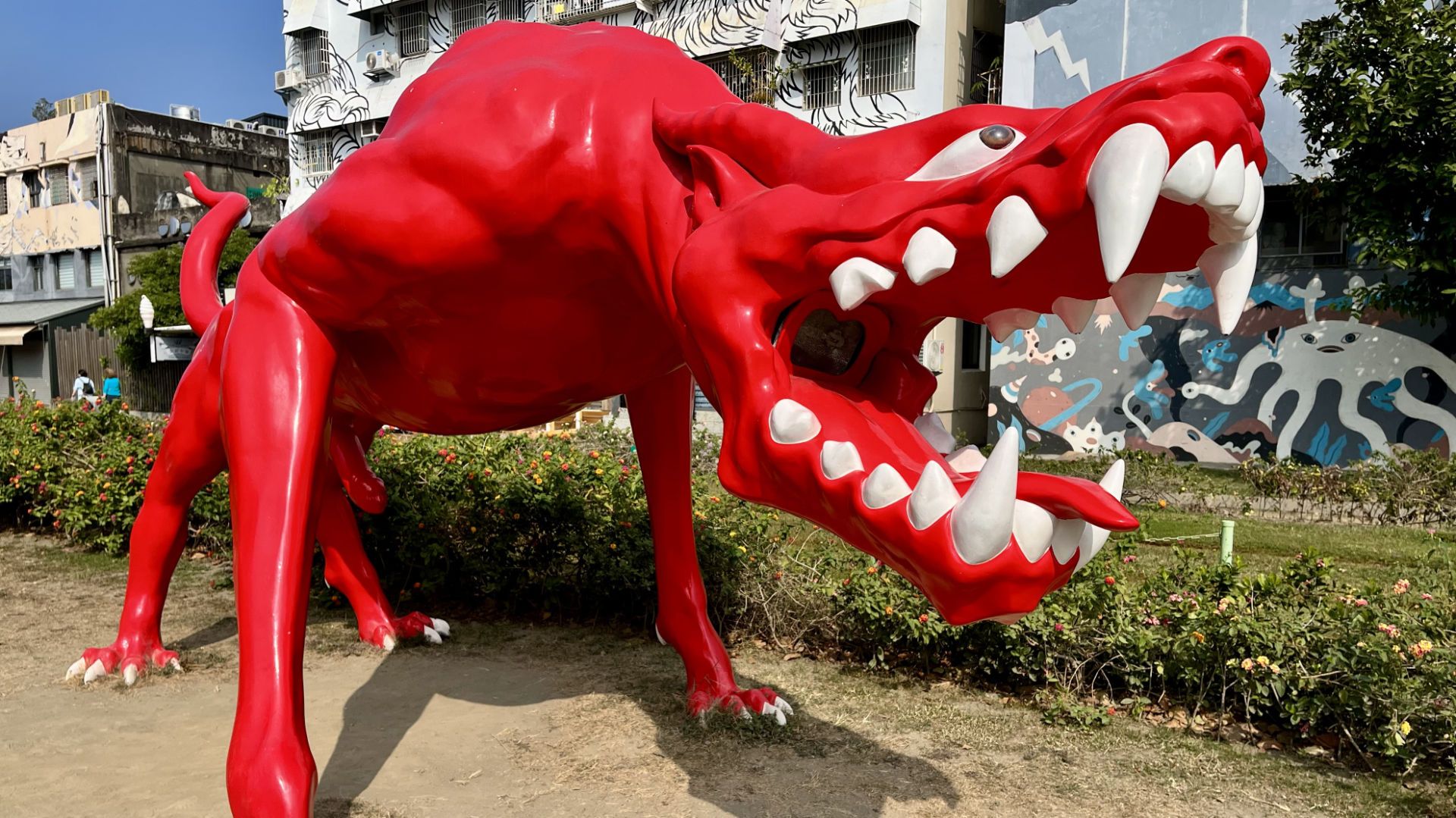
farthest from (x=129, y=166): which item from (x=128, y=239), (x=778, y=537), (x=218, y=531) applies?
(x=778, y=537)

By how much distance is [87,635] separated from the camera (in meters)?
5.02

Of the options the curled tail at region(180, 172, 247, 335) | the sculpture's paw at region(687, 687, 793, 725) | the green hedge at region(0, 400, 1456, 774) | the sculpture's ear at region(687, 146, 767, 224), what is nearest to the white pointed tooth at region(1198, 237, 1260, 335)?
the sculpture's ear at region(687, 146, 767, 224)

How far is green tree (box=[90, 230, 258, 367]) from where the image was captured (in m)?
21.8

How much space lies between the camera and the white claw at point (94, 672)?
420 cm

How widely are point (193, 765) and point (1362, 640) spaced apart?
12.8 feet

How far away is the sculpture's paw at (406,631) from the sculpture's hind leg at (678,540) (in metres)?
1.44

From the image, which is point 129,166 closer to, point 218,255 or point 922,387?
point 218,255

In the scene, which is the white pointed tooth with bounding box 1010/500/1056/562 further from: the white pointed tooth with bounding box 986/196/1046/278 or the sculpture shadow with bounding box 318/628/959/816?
the sculpture shadow with bounding box 318/628/959/816

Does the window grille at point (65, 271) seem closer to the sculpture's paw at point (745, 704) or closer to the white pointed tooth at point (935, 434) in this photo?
the sculpture's paw at point (745, 704)

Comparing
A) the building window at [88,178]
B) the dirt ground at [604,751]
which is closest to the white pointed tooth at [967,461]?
the dirt ground at [604,751]

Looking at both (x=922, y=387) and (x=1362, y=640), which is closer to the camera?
(x=922, y=387)

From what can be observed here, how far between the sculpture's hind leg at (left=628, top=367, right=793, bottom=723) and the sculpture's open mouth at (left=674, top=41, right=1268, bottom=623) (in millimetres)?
1557

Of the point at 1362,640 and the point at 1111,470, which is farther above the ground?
the point at 1111,470

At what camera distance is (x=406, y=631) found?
15.9 feet
